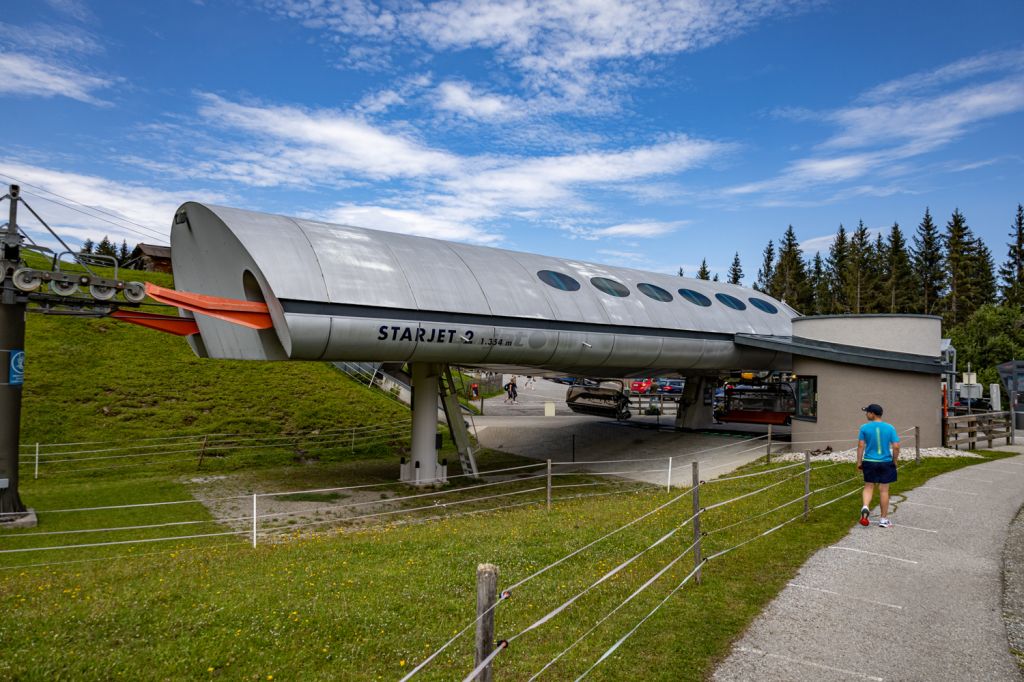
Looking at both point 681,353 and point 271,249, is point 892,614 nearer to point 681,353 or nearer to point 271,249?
point 271,249

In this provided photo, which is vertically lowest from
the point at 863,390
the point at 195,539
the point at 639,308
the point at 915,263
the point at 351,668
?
the point at 195,539

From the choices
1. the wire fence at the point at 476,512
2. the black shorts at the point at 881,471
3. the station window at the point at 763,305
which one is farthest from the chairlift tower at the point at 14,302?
the station window at the point at 763,305

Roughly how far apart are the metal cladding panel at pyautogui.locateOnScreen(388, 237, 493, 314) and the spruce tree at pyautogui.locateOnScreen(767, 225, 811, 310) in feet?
284

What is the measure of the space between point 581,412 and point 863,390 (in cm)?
1954

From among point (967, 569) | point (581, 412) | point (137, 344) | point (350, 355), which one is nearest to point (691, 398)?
point (581, 412)

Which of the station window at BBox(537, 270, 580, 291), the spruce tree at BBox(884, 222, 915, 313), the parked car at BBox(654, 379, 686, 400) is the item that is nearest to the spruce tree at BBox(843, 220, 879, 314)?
the spruce tree at BBox(884, 222, 915, 313)

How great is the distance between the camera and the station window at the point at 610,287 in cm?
2333

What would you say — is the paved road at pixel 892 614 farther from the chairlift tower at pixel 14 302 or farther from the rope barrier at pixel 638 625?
the chairlift tower at pixel 14 302

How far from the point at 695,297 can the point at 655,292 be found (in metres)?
2.58

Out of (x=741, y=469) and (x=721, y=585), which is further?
(x=741, y=469)

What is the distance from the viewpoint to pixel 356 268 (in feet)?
56.5

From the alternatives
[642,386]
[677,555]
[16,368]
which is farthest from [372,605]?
[642,386]

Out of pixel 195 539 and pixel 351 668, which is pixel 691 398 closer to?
pixel 195 539

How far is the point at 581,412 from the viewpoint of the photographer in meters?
39.3
